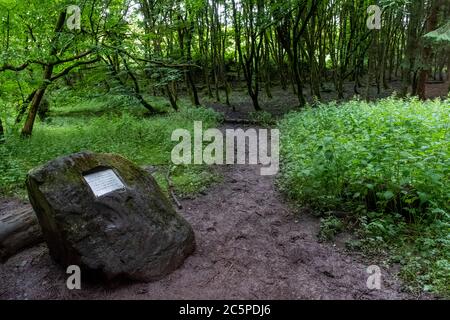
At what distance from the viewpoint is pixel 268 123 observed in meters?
14.1

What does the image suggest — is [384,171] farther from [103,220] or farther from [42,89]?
[42,89]

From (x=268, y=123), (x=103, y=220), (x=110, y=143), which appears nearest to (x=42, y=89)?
(x=110, y=143)

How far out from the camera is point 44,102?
17141 mm

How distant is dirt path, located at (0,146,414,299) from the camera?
3838mm

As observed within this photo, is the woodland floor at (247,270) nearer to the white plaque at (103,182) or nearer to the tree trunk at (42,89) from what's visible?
the white plaque at (103,182)

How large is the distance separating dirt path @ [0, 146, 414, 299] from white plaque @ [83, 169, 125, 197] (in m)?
1.16

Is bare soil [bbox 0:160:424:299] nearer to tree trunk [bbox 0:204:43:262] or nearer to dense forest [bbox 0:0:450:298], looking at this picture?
tree trunk [bbox 0:204:43:262]

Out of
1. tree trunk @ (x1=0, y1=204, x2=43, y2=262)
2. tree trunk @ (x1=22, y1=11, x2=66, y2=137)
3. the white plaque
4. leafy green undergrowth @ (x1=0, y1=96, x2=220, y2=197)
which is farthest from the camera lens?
tree trunk @ (x1=22, y1=11, x2=66, y2=137)

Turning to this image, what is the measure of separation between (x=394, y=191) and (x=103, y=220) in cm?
431

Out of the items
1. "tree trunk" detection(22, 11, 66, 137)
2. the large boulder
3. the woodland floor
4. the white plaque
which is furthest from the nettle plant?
"tree trunk" detection(22, 11, 66, 137)
